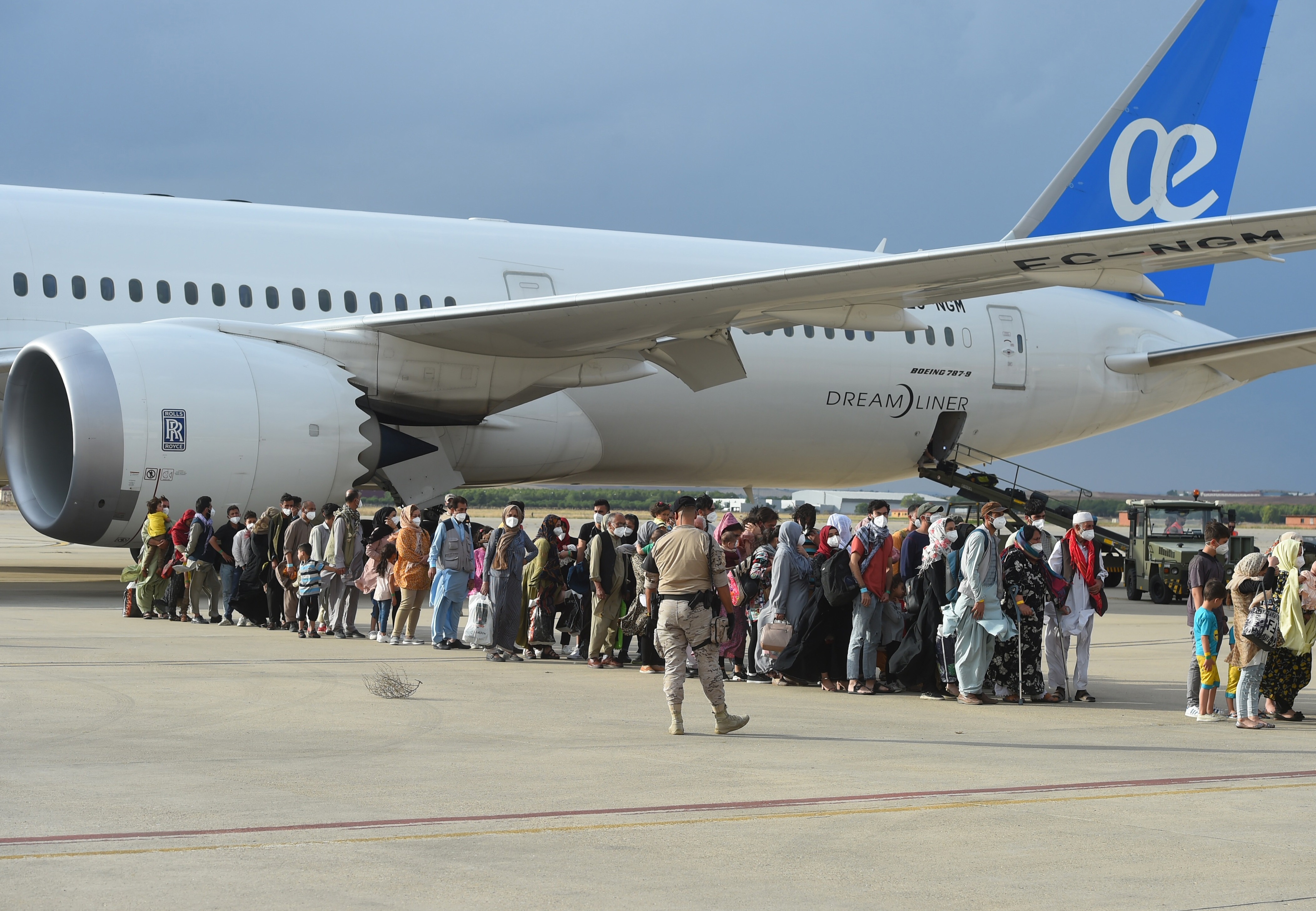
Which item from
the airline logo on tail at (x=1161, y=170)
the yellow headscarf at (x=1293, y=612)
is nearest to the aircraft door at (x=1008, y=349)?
the airline logo on tail at (x=1161, y=170)

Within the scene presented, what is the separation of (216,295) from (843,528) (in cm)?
853

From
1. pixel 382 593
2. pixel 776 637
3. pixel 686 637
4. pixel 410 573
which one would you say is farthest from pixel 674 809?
pixel 382 593

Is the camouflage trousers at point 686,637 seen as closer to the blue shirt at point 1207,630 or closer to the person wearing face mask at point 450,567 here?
the blue shirt at point 1207,630

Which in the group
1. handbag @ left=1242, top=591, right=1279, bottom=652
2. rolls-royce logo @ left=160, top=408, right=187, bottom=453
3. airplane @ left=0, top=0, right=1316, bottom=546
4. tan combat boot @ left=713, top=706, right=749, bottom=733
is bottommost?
tan combat boot @ left=713, top=706, right=749, bottom=733

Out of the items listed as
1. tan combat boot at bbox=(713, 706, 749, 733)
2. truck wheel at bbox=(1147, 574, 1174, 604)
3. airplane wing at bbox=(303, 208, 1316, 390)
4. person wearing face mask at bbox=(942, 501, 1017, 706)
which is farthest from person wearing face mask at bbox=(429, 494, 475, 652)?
truck wheel at bbox=(1147, 574, 1174, 604)

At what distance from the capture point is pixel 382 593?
13414 mm

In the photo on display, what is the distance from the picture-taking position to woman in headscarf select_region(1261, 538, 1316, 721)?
959cm

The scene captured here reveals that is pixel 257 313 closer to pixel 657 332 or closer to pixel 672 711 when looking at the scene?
pixel 657 332

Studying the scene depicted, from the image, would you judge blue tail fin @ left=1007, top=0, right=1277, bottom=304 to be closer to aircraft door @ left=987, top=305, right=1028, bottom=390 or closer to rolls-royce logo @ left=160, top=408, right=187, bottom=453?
aircraft door @ left=987, top=305, right=1028, bottom=390

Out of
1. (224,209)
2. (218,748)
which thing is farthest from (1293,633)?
(224,209)

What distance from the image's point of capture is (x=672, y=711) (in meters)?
8.39

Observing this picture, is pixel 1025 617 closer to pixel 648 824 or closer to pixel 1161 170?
pixel 648 824

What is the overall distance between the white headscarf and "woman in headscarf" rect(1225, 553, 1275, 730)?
9.02ft

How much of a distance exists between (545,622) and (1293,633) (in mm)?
6014
